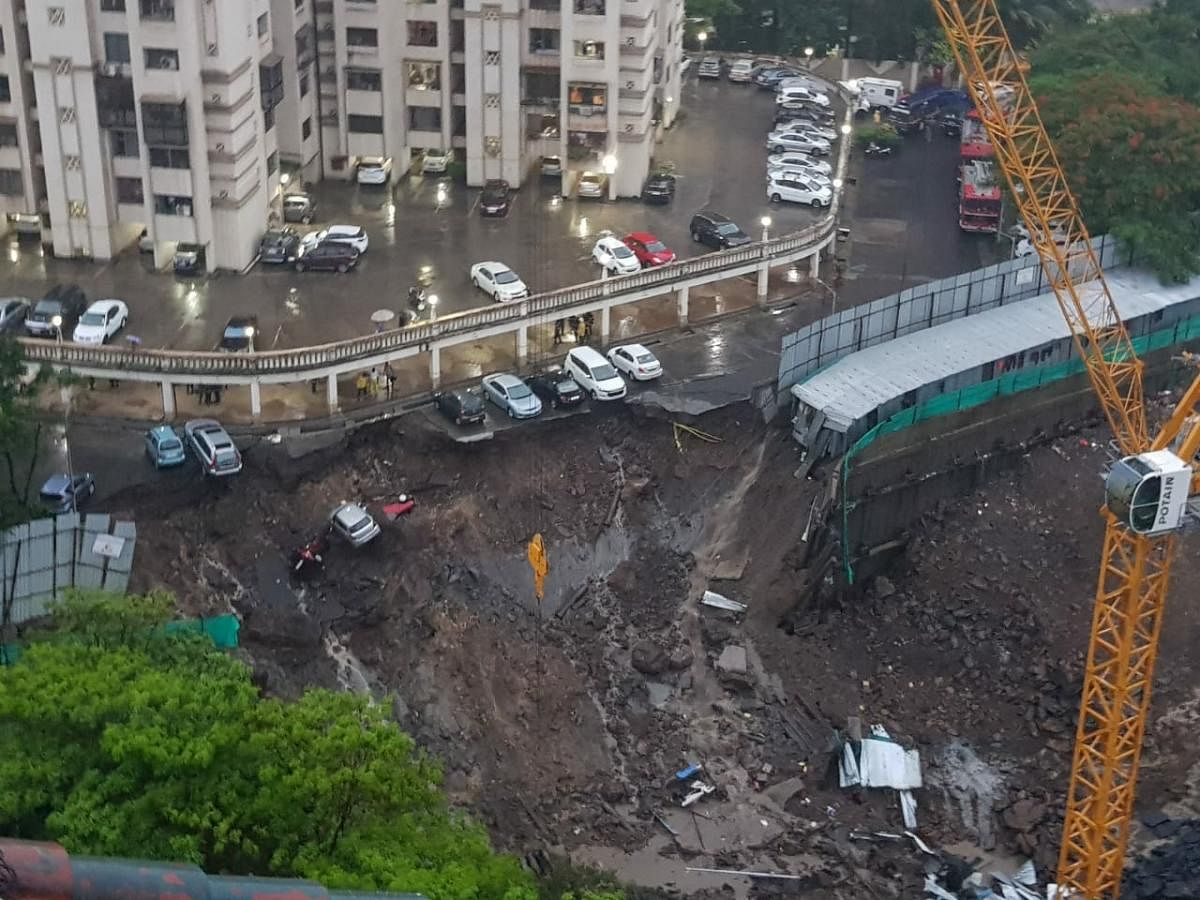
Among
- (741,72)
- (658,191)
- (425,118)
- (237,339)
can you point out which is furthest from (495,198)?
(741,72)

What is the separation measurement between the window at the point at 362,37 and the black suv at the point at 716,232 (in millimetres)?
17533

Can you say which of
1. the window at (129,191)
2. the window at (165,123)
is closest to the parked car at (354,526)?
the window at (165,123)

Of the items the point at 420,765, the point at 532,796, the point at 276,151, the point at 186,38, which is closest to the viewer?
the point at 420,765

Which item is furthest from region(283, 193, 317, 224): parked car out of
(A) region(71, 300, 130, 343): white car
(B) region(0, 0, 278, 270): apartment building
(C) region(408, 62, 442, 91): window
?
(A) region(71, 300, 130, 343): white car

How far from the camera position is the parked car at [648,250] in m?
71.3

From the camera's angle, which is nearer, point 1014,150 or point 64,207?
point 1014,150

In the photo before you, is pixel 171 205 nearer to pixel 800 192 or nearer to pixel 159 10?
pixel 159 10

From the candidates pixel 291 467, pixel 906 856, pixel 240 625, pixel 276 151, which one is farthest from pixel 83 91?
pixel 906 856

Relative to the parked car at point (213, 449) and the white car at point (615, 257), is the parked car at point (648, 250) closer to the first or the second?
the white car at point (615, 257)

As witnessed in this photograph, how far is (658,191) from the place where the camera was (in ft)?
257

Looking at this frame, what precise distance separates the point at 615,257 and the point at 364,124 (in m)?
16.7

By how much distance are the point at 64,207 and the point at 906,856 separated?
42878 mm

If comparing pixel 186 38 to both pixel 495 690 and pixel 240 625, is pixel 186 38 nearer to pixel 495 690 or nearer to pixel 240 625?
pixel 240 625

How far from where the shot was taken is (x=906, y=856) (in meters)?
52.7
